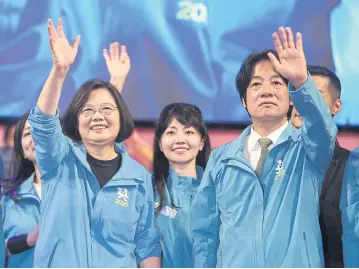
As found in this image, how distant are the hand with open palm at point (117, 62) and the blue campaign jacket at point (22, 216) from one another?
31.4 inches

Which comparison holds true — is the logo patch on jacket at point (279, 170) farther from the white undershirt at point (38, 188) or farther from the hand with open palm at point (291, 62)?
the white undershirt at point (38, 188)

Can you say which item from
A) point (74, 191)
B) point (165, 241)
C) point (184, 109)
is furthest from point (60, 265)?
point (184, 109)

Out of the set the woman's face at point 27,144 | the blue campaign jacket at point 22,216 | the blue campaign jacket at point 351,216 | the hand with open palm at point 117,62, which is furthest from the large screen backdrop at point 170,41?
the blue campaign jacket at point 351,216

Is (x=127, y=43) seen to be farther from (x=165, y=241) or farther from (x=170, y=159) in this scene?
(x=165, y=241)

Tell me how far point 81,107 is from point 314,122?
1.23m

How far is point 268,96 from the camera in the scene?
3096 mm

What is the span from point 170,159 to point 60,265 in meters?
0.86

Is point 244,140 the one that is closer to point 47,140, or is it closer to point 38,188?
point 47,140

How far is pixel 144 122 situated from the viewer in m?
3.67

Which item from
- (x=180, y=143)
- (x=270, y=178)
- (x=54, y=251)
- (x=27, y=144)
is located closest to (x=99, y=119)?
(x=180, y=143)

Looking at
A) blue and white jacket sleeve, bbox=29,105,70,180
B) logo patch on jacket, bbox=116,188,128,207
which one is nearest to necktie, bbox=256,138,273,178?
logo patch on jacket, bbox=116,188,128,207

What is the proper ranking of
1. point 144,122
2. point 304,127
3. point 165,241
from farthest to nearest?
point 144,122, point 165,241, point 304,127

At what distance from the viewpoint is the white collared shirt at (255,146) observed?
3.10 m

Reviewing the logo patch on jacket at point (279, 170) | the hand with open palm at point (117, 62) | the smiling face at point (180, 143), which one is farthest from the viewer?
the hand with open palm at point (117, 62)
